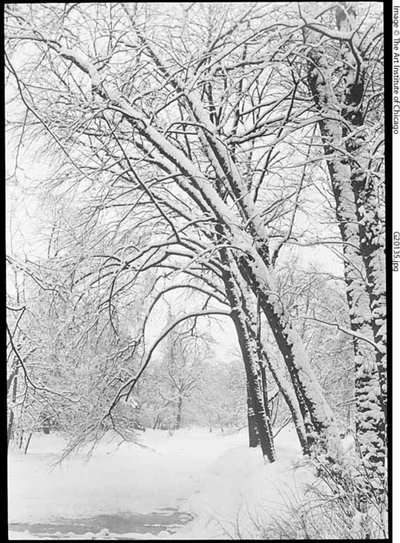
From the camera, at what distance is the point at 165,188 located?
286 centimetres

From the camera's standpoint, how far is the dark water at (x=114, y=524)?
259 centimetres

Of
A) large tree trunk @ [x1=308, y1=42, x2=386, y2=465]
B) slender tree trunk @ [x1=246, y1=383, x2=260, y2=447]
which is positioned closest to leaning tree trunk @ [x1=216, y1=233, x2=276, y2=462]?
slender tree trunk @ [x1=246, y1=383, x2=260, y2=447]

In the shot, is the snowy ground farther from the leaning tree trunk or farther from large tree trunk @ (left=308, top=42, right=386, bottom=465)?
large tree trunk @ (left=308, top=42, right=386, bottom=465)

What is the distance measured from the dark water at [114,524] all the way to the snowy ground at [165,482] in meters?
0.01

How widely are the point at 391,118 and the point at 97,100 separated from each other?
1.24 metres

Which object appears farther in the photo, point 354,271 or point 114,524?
point 354,271

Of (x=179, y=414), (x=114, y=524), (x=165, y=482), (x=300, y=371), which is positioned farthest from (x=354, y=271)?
(x=114, y=524)

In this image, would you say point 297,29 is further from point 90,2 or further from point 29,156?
point 29,156

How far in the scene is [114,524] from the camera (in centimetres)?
260

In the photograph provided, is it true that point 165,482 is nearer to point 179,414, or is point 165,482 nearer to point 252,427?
point 179,414

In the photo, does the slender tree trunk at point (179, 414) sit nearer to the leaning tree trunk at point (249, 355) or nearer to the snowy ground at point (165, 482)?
the snowy ground at point (165, 482)

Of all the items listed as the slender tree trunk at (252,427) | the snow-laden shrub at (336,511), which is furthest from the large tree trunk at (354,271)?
the slender tree trunk at (252,427)

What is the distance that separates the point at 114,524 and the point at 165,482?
0.86 feet

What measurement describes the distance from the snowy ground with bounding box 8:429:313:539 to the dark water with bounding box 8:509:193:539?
0.01m
